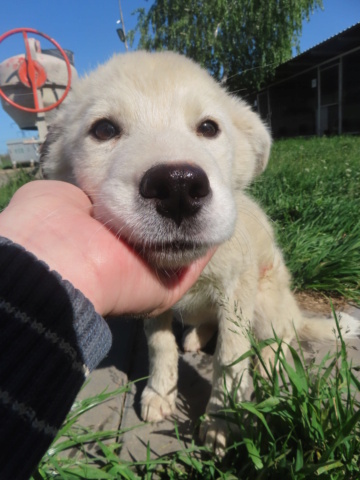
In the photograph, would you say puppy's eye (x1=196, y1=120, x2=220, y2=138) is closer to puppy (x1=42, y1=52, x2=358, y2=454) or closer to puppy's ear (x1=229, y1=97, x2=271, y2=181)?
puppy (x1=42, y1=52, x2=358, y2=454)

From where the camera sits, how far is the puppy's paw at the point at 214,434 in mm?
1667

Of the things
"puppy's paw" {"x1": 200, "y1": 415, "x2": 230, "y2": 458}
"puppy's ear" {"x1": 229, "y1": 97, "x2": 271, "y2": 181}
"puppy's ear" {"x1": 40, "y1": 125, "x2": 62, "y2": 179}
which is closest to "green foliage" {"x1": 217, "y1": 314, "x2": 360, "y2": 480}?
"puppy's paw" {"x1": 200, "y1": 415, "x2": 230, "y2": 458}

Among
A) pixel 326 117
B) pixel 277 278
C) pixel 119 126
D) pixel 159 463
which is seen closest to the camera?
pixel 159 463

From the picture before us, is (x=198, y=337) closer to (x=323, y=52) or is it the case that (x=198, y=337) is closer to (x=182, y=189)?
(x=182, y=189)

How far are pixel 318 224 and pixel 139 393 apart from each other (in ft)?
7.37

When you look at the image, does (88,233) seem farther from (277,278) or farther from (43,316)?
(277,278)

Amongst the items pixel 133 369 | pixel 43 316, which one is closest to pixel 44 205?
pixel 43 316

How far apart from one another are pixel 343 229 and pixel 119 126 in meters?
2.43

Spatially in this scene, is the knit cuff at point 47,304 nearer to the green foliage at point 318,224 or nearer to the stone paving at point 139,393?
the stone paving at point 139,393

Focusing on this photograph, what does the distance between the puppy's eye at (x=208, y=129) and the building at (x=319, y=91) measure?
12.5 meters

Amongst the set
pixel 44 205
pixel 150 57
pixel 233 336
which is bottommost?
pixel 233 336

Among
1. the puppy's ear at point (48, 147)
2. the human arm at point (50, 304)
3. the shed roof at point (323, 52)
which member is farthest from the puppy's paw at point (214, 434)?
the shed roof at point (323, 52)

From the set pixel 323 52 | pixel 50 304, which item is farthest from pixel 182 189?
pixel 323 52

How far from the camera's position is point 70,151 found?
1.89m
